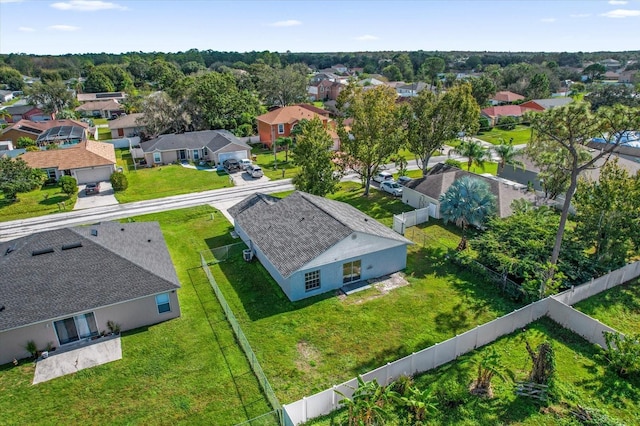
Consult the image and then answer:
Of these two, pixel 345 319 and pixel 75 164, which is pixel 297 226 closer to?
pixel 345 319

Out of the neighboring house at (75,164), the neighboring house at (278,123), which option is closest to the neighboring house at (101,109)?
the neighboring house at (278,123)

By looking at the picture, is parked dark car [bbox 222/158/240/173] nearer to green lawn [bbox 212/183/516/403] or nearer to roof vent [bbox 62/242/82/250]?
green lawn [bbox 212/183/516/403]

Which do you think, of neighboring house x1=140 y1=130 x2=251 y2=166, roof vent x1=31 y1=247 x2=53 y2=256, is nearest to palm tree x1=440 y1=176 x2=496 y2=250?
roof vent x1=31 y1=247 x2=53 y2=256

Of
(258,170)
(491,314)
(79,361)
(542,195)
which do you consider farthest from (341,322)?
(258,170)

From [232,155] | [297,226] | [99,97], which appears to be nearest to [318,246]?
[297,226]

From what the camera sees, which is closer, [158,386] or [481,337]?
[158,386]

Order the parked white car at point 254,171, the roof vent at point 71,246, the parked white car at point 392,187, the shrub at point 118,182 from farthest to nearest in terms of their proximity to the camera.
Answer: the parked white car at point 254,171, the shrub at point 118,182, the parked white car at point 392,187, the roof vent at point 71,246

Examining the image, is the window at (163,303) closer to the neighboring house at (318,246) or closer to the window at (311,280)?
the neighboring house at (318,246)
